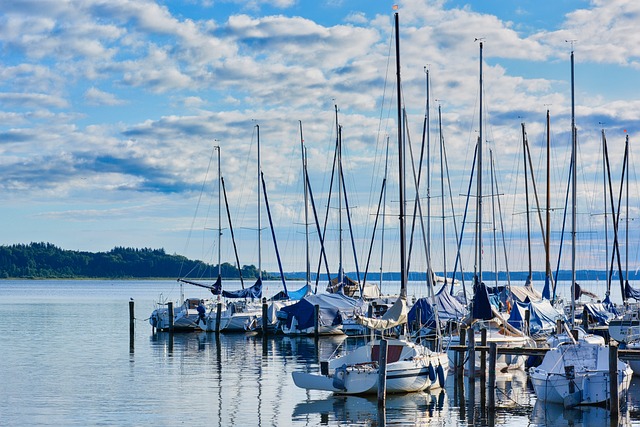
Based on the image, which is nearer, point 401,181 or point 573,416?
point 573,416

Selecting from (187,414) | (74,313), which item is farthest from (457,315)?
(74,313)

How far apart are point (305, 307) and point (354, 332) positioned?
12.0 ft

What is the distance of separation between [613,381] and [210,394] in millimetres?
14897

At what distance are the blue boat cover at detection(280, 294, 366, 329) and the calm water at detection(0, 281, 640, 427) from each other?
2.68 metres

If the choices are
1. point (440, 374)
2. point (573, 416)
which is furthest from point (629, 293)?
point (573, 416)

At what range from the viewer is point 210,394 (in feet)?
122

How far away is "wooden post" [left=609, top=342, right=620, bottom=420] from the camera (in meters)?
30.4

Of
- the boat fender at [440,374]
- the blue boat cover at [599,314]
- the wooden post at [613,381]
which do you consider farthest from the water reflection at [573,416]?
the blue boat cover at [599,314]

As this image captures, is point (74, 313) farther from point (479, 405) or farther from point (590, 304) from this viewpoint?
point (479, 405)

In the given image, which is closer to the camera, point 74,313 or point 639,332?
point 639,332

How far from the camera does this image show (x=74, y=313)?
103 m

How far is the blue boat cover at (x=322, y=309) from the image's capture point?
63188 millimetres

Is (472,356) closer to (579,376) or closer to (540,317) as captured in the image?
(579,376)

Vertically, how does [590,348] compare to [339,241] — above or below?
below
